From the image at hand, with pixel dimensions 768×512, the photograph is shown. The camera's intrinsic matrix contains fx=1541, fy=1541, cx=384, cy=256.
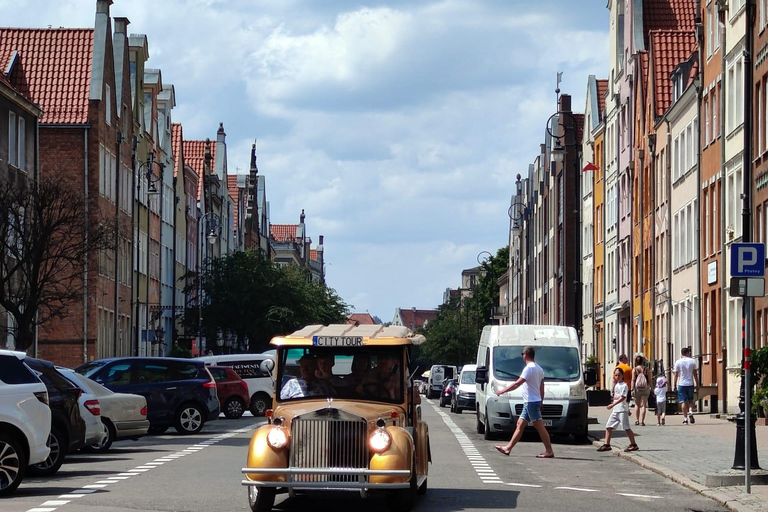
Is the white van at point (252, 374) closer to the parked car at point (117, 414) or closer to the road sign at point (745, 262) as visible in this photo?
the parked car at point (117, 414)

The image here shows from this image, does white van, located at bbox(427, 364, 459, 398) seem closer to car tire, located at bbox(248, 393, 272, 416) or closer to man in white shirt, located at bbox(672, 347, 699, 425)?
car tire, located at bbox(248, 393, 272, 416)

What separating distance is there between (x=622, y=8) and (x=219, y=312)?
101 ft

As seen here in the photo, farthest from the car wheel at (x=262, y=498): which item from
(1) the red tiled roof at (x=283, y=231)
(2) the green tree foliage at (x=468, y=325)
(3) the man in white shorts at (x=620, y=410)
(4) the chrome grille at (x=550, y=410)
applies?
(1) the red tiled roof at (x=283, y=231)

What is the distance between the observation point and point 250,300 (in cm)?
8750

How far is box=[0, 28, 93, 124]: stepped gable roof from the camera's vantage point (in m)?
59.0

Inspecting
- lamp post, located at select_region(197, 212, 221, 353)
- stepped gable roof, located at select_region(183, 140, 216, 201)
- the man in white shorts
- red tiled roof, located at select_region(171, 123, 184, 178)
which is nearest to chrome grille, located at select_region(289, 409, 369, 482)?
the man in white shorts

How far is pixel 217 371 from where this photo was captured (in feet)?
153

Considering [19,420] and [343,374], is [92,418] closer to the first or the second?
[19,420]

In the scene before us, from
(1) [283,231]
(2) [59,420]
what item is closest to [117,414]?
(2) [59,420]

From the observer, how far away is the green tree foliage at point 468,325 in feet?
452

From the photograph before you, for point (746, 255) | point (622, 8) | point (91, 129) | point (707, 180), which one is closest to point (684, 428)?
point (707, 180)

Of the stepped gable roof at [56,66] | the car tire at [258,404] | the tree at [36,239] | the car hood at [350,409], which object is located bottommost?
the car tire at [258,404]

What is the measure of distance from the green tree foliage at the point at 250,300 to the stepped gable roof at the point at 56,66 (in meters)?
26.0

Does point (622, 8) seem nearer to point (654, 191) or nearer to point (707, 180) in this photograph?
point (654, 191)
